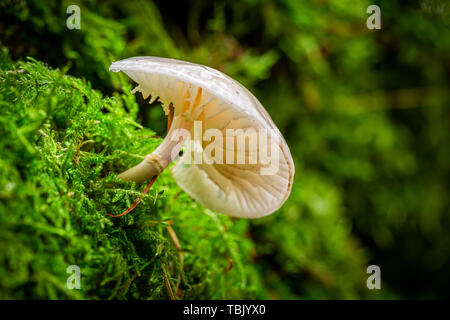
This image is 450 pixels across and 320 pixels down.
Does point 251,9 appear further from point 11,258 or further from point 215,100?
point 11,258

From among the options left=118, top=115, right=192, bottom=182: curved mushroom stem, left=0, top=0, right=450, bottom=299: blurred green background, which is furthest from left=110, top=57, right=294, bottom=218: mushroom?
left=0, top=0, right=450, bottom=299: blurred green background

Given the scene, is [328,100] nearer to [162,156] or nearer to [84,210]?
[162,156]

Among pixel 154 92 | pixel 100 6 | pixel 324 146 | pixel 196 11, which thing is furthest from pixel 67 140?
pixel 324 146

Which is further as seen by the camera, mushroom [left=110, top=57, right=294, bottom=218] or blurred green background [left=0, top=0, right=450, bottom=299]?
blurred green background [left=0, top=0, right=450, bottom=299]

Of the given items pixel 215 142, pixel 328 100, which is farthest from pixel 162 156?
pixel 328 100

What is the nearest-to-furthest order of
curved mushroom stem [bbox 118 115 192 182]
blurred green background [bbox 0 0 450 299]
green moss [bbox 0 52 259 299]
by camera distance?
green moss [bbox 0 52 259 299]
curved mushroom stem [bbox 118 115 192 182]
blurred green background [bbox 0 0 450 299]

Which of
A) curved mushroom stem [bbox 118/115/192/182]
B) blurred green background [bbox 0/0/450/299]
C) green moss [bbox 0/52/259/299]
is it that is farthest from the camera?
blurred green background [bbox 0/0/450/299]

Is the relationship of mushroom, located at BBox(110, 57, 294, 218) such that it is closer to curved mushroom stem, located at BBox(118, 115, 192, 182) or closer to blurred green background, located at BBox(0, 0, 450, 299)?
curved mushroom stem, located at BBox(118, 115, 192, 182)
